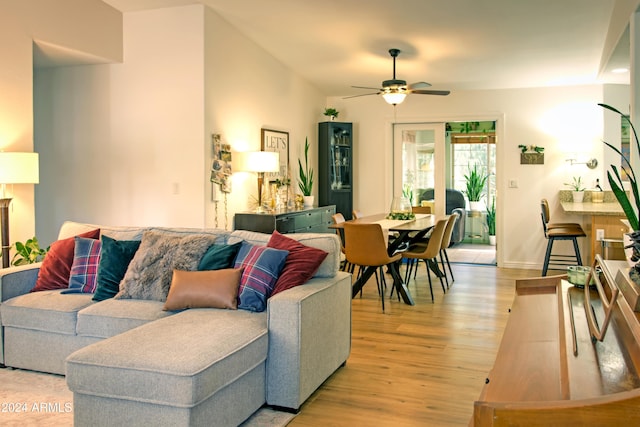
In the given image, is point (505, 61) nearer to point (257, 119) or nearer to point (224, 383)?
point (257, 119)

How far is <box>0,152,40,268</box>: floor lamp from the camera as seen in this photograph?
12.8 ft

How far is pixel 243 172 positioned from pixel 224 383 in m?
3.58

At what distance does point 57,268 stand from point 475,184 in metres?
8.41

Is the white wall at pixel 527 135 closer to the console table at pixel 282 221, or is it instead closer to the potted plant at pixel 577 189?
the potted plant at pixel 577 189

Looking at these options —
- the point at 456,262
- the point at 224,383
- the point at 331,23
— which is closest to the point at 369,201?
the point at 456,262

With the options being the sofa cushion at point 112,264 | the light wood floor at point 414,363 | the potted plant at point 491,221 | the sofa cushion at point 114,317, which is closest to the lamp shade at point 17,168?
the sofa cushion at point 112,264

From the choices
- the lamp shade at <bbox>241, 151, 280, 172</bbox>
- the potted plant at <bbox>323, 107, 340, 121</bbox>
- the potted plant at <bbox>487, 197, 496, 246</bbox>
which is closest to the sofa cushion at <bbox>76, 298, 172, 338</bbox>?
the lamp shade at <bbox>241, 151, 280, 172</bbox>

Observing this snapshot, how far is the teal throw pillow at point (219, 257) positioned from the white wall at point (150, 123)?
174 cm

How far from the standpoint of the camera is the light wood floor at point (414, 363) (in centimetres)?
285

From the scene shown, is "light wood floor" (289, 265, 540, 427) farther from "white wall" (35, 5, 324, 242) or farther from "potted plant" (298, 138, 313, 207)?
"potted plant" (298, 138, 313, 207)

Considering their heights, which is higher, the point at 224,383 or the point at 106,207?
the point at 106,207

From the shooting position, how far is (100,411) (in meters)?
2.40

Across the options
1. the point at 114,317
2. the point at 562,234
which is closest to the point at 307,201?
the point at 562,234

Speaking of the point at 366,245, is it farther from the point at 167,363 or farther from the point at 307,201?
the point at 167,363
